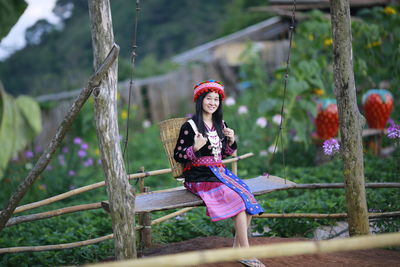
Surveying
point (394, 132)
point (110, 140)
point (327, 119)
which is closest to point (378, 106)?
point (327, 119)

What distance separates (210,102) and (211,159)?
43 centimetres

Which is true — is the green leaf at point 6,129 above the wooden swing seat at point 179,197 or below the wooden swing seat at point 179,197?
above

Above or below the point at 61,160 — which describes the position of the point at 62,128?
above

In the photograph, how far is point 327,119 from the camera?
22.6ft

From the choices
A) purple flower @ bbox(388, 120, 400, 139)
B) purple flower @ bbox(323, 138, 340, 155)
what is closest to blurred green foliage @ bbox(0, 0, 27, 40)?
purple flower @ bbox(323, 138, 340, 155)

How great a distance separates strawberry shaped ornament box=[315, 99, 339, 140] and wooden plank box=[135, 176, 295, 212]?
2.93 m

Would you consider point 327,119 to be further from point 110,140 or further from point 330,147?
point 110,140

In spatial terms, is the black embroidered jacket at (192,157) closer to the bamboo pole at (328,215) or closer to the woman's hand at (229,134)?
the woman's hand at (229,134)

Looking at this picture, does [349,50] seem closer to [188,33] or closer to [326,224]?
[326,224]

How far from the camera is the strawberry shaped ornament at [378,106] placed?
6879 millimetres

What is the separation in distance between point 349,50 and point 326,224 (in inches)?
74.8

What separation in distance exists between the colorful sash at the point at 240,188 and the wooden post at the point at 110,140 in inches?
32.4

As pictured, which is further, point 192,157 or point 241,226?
point 192,157

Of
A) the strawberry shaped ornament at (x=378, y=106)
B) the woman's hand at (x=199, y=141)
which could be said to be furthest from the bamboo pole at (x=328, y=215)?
the strawberry shaped ornament at (x=378, y=106)
